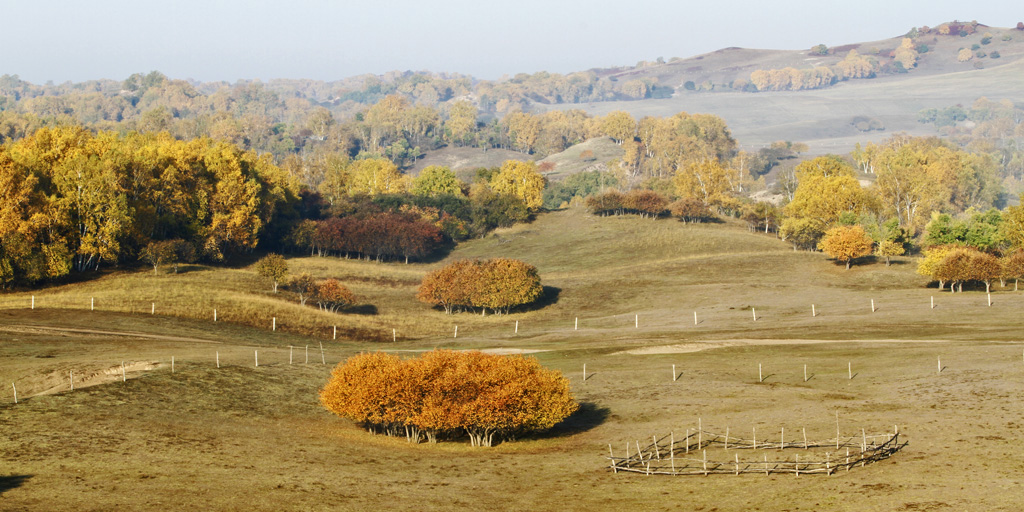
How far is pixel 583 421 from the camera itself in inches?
2036

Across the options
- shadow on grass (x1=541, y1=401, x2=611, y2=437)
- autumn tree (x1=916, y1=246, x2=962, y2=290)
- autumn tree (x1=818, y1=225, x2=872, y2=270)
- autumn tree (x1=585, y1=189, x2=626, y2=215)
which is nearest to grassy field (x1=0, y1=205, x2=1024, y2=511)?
shadow on grass (x1=541, y1=401, x2=611, y2=437)

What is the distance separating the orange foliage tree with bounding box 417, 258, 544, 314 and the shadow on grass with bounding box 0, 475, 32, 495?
77261 millimetres

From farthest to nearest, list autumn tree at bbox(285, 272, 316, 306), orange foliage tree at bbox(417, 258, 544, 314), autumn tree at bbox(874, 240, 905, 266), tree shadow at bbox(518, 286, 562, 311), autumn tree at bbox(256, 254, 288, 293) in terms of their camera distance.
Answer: autumn tree at bbox(874, 240, 905, 266) < autumn tree at bbox(256, 254, 288, 293) < tree shadow at bbox(518, 286, 562, 311) < orange foliage tree at bbox(417, 258, 544, 314) < autumn tree at bbox(285, 272, 316, 306)

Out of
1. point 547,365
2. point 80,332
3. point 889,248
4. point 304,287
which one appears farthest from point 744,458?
point 889,248

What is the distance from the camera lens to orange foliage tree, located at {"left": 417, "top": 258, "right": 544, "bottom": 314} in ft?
358

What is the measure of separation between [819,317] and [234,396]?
6041 centimetres

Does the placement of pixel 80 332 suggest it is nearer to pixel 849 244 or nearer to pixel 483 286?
pixel 483 286

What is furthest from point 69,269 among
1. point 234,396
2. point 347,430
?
point 347,430

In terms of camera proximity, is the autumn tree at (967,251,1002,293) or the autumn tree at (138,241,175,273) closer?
the autumn tree at (967,251,1002,293)

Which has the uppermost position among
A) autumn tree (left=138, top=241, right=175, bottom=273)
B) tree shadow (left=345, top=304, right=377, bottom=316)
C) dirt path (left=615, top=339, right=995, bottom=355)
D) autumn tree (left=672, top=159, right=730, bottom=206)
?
autumn tree (left=672, top=159, right=730, bottom=206)

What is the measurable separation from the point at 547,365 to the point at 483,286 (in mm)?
41298

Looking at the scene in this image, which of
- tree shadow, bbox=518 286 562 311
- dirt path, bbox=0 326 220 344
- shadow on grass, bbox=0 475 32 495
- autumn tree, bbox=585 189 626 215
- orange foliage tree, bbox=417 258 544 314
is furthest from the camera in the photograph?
autumn tree, bbox=585 189 626 215

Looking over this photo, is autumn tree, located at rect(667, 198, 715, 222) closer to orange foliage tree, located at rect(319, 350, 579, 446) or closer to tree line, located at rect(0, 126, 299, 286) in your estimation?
tree line, located at rect(0, 126, 299, 286)

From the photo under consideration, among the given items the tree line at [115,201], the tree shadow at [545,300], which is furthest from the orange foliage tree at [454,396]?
the tree line at [115,201]
